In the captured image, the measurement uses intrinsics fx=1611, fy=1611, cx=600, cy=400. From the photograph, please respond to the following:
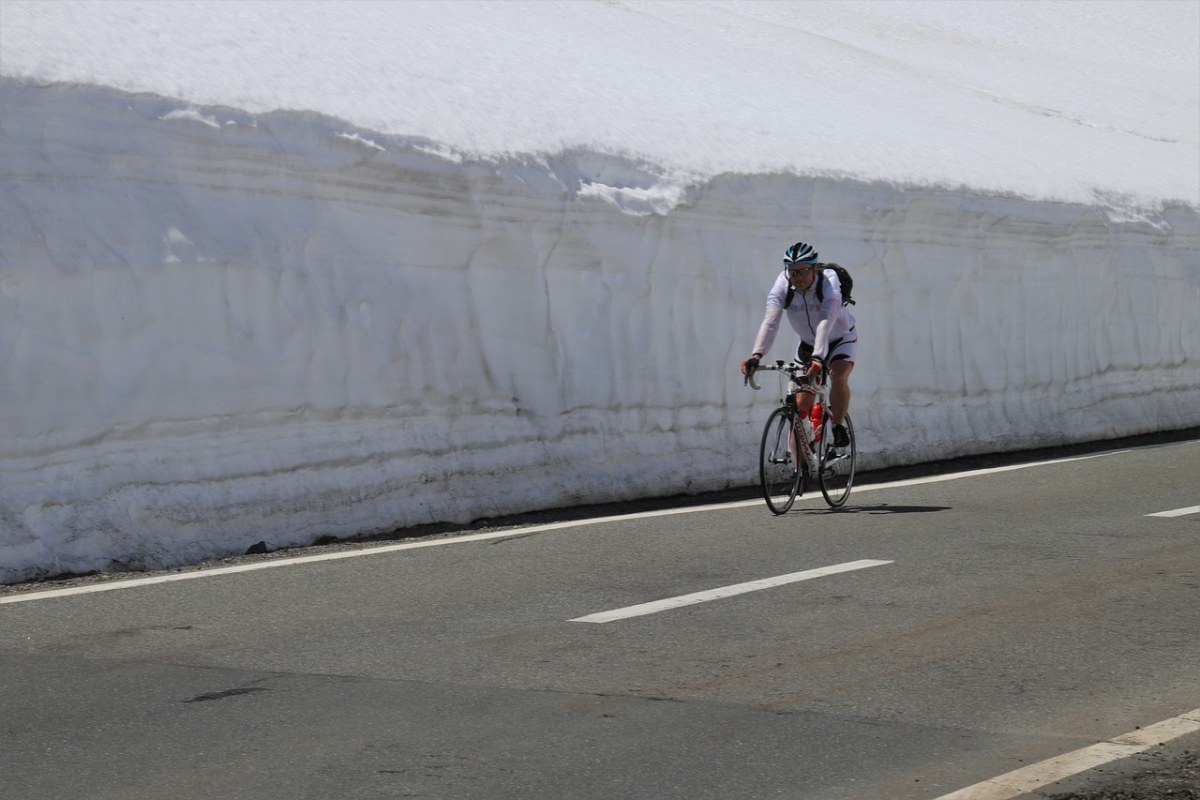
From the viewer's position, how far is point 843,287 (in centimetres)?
1082

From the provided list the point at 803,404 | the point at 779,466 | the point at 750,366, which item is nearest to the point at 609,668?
the point at 750,366

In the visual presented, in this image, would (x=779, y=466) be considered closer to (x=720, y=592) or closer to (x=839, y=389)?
(x=839, y=389)

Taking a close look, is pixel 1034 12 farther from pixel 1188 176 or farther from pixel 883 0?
pixel 1188 176

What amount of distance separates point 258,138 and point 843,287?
399 centimetres

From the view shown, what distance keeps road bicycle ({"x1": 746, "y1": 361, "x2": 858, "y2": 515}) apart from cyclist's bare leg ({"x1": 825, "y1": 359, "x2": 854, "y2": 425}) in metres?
0.10

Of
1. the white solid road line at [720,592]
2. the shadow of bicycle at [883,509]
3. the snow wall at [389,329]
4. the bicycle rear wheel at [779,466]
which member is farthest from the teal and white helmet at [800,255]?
the white solid road line at [720,592]

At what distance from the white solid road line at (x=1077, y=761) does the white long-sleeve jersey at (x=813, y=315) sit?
548 centimetres

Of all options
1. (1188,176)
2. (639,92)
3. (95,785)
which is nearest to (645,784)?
(95,785)

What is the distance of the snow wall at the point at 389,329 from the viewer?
8.98m

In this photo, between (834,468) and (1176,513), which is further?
(834,468)

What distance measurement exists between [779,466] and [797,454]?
0.56 ft

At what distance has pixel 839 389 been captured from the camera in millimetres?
11000

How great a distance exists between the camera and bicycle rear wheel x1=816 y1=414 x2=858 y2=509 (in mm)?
10695

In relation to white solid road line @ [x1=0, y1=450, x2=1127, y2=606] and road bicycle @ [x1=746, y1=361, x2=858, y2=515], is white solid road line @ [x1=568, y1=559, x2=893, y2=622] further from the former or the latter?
white solid road line @ [x1=0, y1=450, x2=1127, y2=606]
